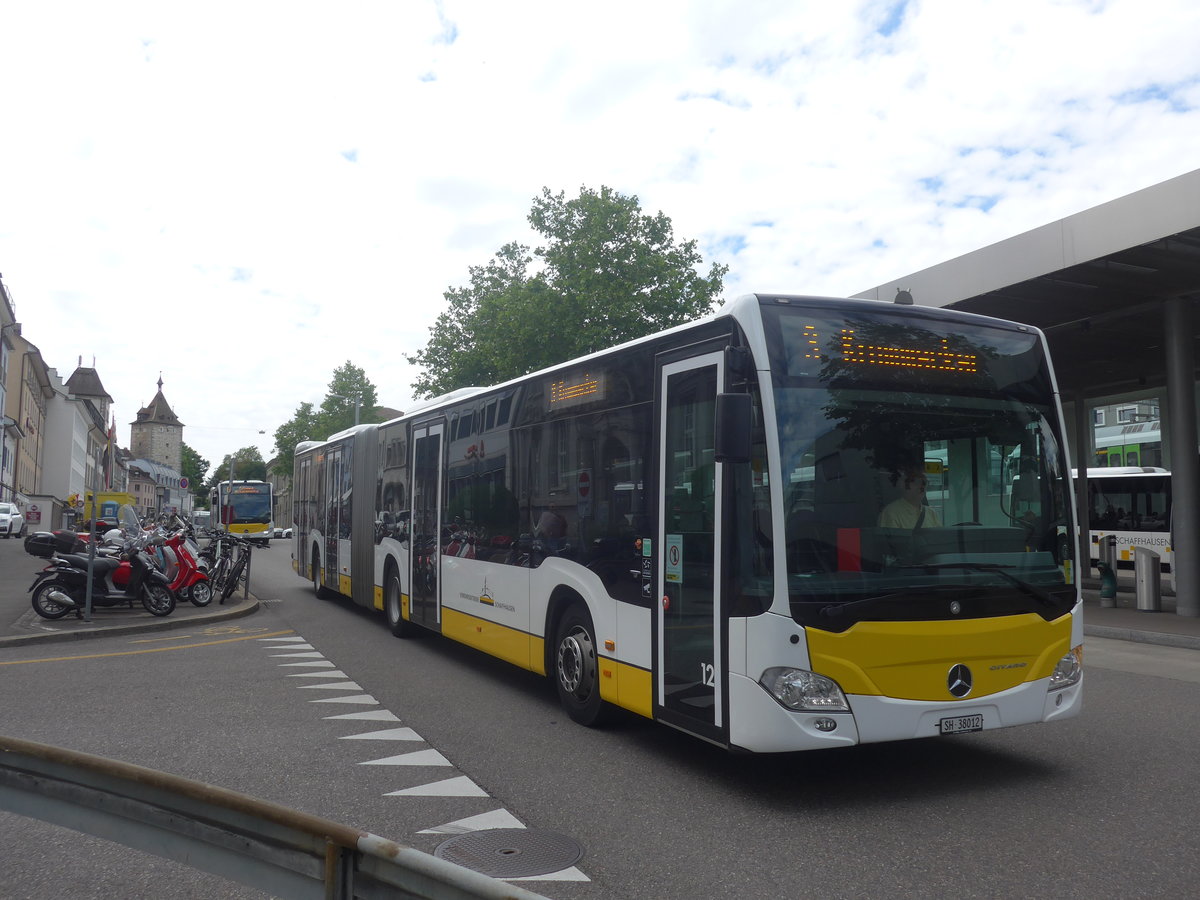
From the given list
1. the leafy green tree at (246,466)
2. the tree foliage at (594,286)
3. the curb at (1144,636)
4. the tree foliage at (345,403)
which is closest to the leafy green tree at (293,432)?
the tree foliage at (345,403)

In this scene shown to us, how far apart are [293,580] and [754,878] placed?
22.1m

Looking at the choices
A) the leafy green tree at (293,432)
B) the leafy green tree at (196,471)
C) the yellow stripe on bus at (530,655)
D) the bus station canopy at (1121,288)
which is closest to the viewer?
the yellow stripe on bus at (530,655)

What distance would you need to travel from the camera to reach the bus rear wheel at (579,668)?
7.36m

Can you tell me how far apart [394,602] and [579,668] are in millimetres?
6109

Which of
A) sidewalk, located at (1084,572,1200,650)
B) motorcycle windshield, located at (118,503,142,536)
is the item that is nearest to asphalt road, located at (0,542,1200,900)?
sidewalk, located at (1084,572,1200,650)

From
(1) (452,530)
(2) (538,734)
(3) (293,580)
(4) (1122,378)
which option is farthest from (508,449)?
(4) (1122,378)

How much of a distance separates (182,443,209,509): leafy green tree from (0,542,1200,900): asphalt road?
170710 millimetres

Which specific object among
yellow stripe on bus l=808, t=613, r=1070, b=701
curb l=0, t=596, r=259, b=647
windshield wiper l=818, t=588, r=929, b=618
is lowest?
curb l=0, t=596, r=259, b=647

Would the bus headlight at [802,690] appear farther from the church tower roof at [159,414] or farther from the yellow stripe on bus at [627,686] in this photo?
the church tower roof at [159,414]

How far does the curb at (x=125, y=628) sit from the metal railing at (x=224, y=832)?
1023 centimetres

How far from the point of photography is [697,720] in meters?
5.88

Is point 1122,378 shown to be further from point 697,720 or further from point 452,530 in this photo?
point 697,720

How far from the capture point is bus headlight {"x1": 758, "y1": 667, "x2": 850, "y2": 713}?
17.4 ft

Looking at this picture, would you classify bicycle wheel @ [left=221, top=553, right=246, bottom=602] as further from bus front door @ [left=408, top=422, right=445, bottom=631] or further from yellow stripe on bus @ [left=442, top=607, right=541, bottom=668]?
yellow stripe on bus @ [left=442, top=607, right=541, bottom=668]
